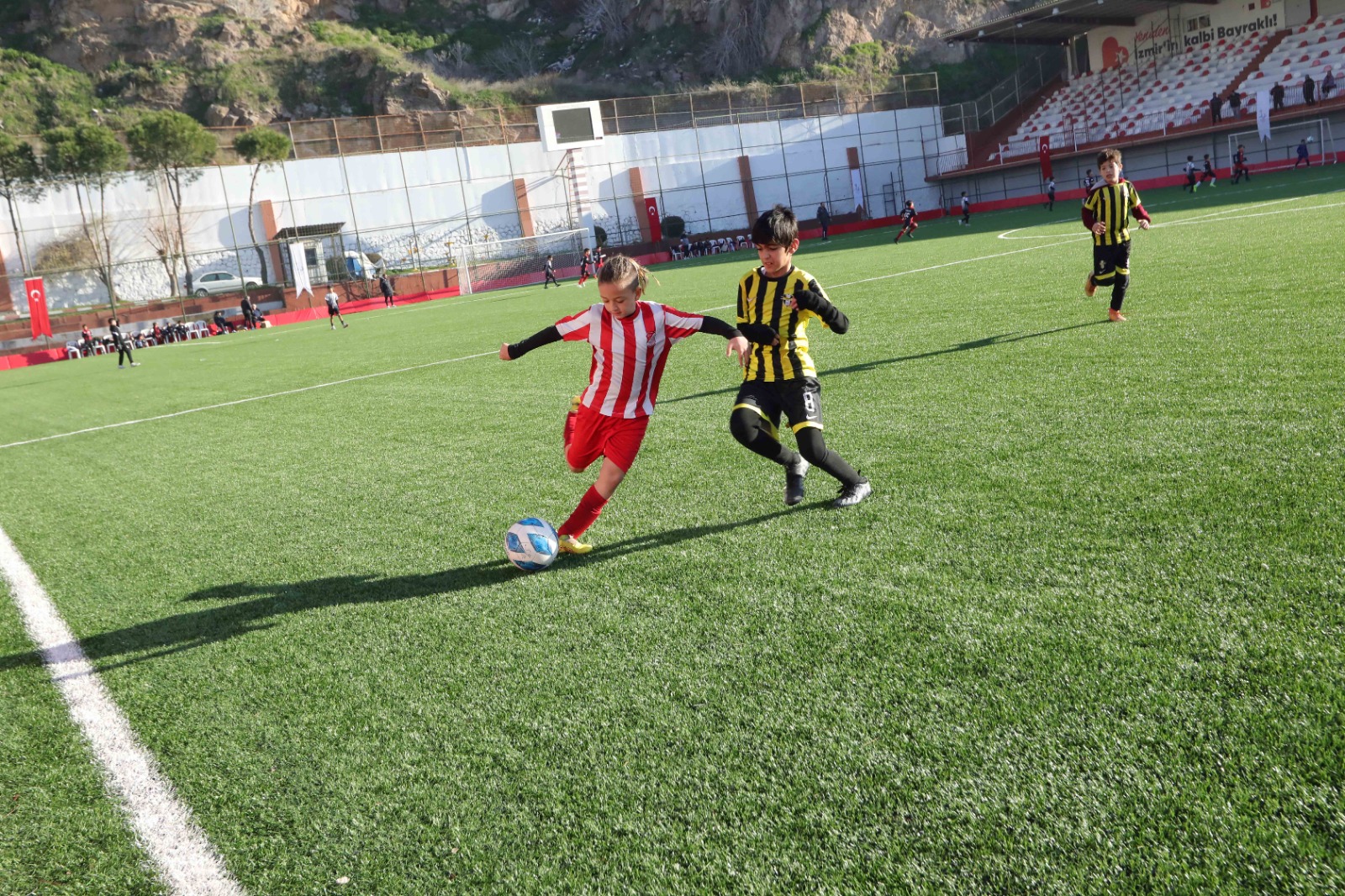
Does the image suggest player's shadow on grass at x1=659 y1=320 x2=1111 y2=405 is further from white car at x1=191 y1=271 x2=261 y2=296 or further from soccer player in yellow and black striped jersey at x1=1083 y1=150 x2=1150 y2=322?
white car at x1=191 y1=271 x2=261 y2=296

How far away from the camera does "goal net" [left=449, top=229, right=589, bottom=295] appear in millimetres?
44594

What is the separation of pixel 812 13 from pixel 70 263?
47.5 meters

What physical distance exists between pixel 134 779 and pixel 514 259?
44.3m

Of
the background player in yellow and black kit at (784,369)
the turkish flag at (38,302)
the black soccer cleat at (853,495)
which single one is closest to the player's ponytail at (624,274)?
the background player in yellow and black kit at (784,369)

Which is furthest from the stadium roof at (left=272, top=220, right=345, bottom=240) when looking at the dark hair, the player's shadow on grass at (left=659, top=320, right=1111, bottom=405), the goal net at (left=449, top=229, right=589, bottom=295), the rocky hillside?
the dark hair

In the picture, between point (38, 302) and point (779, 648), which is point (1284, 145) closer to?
point (779, 648)

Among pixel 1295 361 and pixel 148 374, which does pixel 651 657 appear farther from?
pixel 148 374

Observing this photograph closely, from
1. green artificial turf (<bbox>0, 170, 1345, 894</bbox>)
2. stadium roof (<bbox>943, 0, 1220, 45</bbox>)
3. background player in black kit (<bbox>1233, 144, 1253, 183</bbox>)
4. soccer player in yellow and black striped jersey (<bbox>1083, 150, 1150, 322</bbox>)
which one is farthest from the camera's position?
stadium roof (<bbox>943, 0, 1220, 45</bbox>)

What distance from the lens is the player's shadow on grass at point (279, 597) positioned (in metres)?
4.47

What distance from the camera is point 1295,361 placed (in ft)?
21.8

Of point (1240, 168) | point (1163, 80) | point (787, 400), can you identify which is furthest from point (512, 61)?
point (787, 400)

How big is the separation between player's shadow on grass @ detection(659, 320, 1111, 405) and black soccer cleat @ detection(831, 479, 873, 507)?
12.6 ft

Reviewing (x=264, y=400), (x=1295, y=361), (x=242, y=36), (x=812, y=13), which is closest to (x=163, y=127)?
(x=242, y=36)

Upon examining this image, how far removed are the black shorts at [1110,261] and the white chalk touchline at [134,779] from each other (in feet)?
29.4
